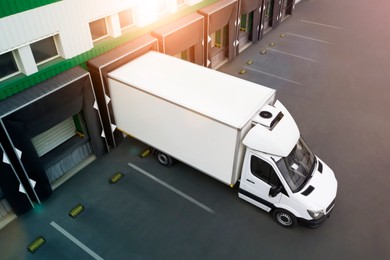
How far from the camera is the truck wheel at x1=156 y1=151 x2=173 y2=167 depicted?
1148 cm

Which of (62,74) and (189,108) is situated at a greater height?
(62,74)

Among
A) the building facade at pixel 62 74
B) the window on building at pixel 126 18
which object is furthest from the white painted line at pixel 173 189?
the window on building at pixel 126 18

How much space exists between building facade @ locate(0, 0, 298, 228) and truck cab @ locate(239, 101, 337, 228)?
18.3 feet

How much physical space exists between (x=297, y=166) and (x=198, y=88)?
3850 millimetres

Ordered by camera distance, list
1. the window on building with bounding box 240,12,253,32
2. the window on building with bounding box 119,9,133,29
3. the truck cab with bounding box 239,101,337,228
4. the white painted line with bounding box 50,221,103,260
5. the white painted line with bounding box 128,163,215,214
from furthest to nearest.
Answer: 1. the window on building with bounding box 240,12,253,32
2. the window on building with bounding box 119,9,133,29
3. the white painted line with bounding box 128,163,215,214
4. the white painted line with bounding box 50,221,103,260
5. the truck cab with bounding box 239,101,337,228

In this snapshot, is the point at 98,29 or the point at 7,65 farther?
the point at 98,29

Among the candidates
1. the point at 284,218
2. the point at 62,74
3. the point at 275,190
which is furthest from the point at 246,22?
the point at 284,218

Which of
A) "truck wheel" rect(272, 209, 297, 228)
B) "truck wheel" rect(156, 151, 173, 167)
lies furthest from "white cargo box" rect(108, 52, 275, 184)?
"truck wheel" rect(272, 209, 297, 228)

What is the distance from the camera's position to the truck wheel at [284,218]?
9478 millimetres

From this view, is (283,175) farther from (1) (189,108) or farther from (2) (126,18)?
(2) (126,18)

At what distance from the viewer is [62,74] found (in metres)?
10.1

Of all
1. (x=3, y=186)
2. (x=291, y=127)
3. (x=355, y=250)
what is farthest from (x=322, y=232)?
(x=3, y=186)

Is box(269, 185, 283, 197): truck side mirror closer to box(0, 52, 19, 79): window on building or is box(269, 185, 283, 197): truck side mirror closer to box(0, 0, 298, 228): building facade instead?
box(0, 0, 298, 228): building facade

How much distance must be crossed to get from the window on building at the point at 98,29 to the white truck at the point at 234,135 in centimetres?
164
